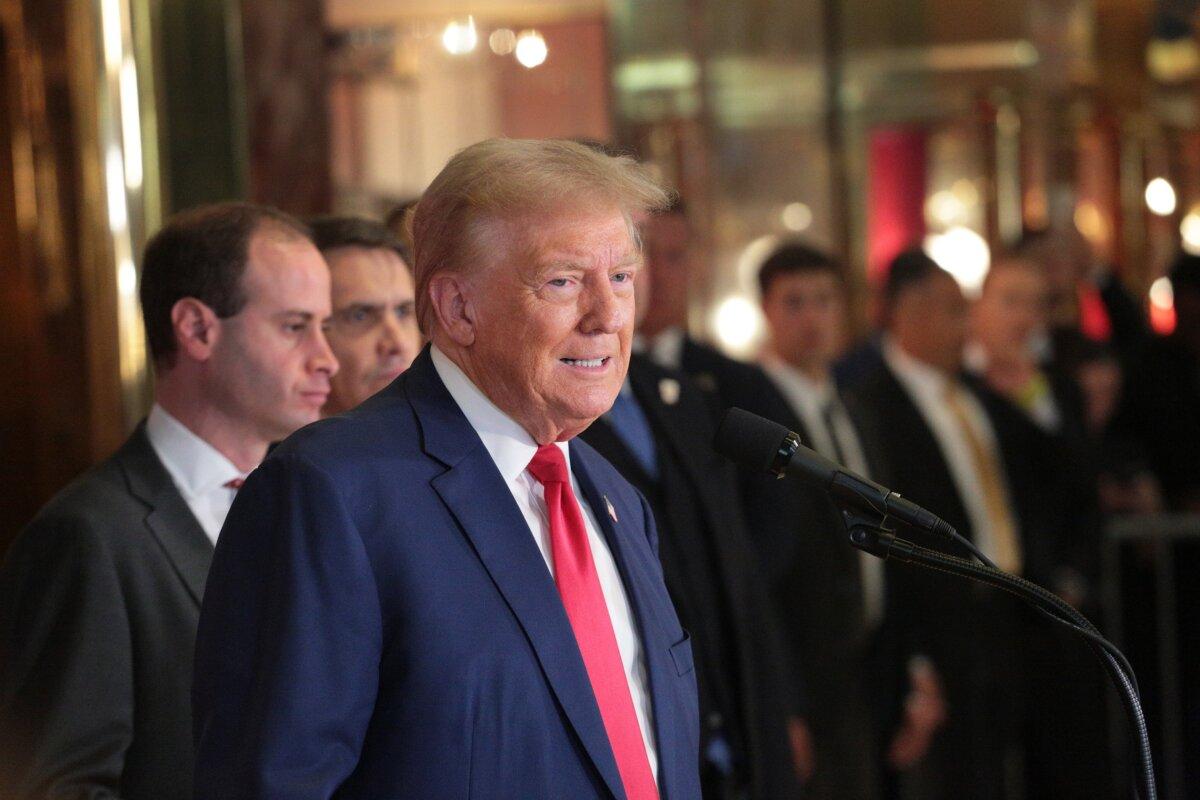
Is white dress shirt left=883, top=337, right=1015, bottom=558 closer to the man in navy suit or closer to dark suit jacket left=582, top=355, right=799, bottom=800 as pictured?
dark suit jacket left=582, top=355, right=799, bottom=800

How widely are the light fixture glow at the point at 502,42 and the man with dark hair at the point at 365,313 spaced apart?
541 cm

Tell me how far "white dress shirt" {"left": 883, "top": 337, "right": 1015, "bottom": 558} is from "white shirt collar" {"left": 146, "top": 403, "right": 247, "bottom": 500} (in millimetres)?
2672

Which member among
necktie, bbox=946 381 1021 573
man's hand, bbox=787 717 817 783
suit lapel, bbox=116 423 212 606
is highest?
suit lapel, bbox=116 423 212 606

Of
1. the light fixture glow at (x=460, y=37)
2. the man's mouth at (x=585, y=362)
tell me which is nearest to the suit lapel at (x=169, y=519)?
the man's mouth at (x=585, y=362)

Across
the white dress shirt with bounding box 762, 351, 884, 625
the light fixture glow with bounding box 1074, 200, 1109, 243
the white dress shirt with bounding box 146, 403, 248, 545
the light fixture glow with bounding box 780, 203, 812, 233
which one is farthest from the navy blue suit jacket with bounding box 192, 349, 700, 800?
the light fixture glow with bounding box 1074, 200, 1109, 243

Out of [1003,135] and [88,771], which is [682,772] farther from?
[1003,135]

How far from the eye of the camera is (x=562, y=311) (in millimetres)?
1760

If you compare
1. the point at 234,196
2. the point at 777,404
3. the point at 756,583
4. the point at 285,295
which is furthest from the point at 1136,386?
the point at 285,295

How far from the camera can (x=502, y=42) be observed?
7.92 metres

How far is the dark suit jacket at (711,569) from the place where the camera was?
3.05m

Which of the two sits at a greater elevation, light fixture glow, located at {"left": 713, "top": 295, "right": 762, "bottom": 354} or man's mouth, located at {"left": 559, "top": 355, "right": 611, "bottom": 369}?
man's mouth, located at {"left": 559, "top": 355, "right": 611, "bottom": 369}

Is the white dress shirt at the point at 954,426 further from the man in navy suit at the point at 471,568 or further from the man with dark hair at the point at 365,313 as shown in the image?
the man in navy suit at the point at 471,568

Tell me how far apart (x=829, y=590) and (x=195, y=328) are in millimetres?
2368

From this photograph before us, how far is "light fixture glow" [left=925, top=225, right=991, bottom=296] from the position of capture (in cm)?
805
